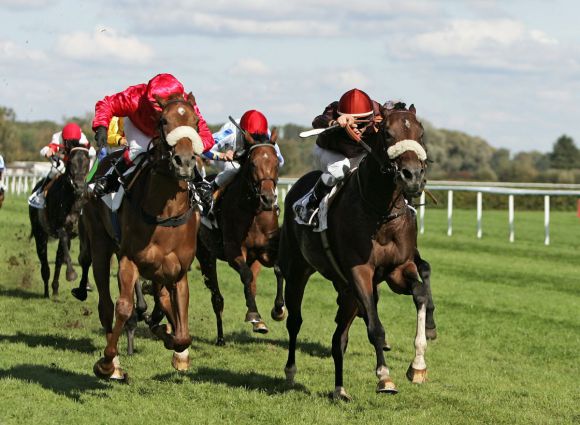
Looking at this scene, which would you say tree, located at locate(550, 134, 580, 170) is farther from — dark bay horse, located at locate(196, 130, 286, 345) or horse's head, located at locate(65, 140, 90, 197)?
dark bay horse, located at locate(196, 130, 286, 345)

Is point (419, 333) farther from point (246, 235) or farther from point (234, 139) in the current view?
point (234, 139)

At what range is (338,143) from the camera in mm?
7406

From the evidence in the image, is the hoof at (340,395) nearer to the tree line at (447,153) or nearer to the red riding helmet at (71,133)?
the red riding helmet at (71,133)

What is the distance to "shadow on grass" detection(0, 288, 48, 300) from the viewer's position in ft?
39.9

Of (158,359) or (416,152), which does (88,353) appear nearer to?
(158,359)

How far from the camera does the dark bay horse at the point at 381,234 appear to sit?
6246 mm

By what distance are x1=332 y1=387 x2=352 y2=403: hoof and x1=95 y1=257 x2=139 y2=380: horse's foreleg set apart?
1.43 meters

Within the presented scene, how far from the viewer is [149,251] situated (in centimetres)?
671

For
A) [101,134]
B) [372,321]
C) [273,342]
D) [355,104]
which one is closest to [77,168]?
[273,342]

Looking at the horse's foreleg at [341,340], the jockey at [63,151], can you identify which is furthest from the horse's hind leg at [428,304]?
the jockey at [63,151]

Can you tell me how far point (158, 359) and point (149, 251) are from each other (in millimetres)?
1814

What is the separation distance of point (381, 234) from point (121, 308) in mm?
→ 1695

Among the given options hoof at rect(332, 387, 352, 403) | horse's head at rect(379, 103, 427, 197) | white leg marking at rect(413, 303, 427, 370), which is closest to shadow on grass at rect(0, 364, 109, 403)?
hoof at rect(332, 387, 352, 403)

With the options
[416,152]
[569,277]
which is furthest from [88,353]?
[569,277]
